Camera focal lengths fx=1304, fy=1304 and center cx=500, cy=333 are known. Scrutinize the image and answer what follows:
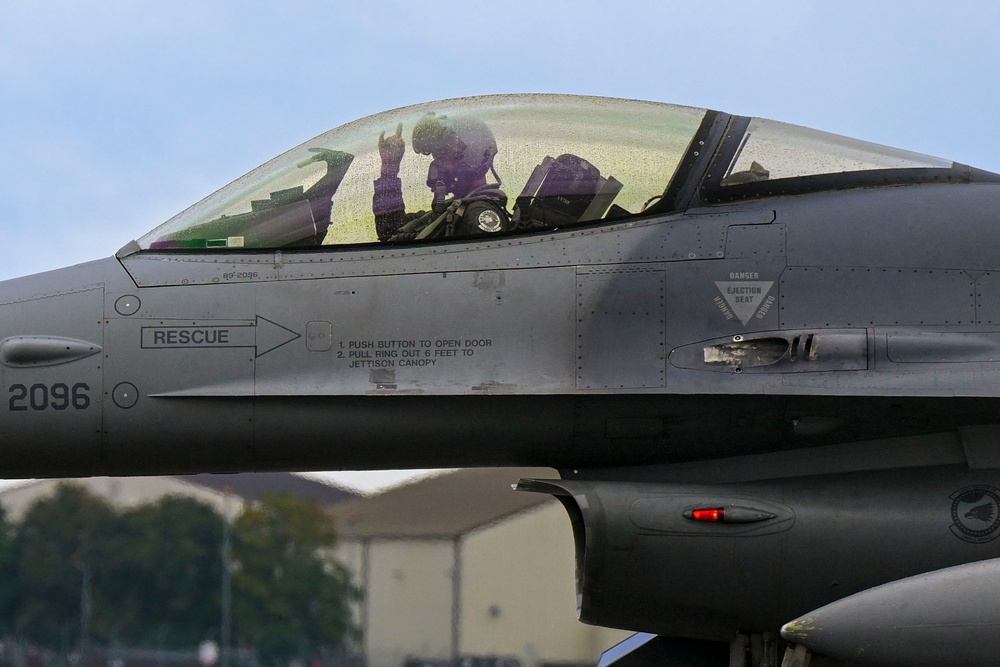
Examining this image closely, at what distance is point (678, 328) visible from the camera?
638 cm

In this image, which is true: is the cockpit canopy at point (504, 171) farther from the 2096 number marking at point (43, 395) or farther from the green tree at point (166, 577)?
the green tree at point (166, 577)

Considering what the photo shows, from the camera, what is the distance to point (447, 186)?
22.3 ft

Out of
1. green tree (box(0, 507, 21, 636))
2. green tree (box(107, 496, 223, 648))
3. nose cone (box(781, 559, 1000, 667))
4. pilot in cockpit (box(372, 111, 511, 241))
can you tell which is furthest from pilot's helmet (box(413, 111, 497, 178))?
green tree (box(0, 507, 21, 636))

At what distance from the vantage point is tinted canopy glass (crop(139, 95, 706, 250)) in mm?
6738

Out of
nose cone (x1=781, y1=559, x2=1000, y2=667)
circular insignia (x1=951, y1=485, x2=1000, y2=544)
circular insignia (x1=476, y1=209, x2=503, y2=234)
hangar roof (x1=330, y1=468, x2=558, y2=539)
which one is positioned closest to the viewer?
nose cone (x1=781, y1=559, x2=1000, y2=667)

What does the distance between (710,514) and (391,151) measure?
2521 millimetres

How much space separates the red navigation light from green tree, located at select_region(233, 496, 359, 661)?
450cm

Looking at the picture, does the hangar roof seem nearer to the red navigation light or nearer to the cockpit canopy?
the cockpit canopy

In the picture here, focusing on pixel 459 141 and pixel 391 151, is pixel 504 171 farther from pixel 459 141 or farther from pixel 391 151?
pixel 391 151

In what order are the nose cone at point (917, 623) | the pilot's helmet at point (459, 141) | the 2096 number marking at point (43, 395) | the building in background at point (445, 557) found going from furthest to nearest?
1. the building in background at point (445, 557)
2. the pilot's helmet at point (459, 141)
3. the 2096 number marking at point (43, 395)
4. the nose cone at point (917, 623)

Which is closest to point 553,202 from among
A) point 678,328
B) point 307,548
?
point 678,328

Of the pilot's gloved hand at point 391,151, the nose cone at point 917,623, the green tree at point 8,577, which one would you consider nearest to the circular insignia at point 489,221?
the pilot's gloved hand at point 391,151

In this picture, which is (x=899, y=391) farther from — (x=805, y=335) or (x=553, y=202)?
(x=553, y=202)

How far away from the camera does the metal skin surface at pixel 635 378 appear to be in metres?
6.26
